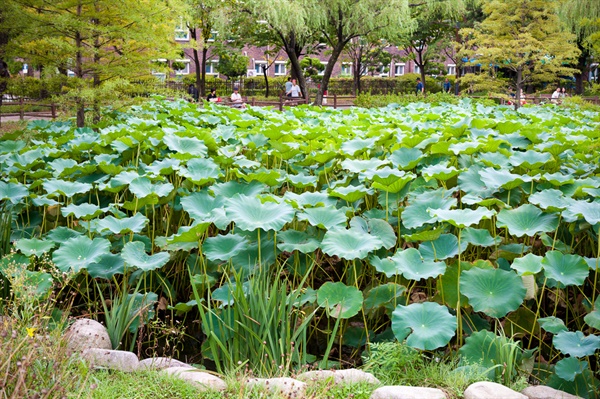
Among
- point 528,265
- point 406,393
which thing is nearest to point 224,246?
point 406,393

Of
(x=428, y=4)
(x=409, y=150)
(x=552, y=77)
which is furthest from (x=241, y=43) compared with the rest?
(x=409, y=150)

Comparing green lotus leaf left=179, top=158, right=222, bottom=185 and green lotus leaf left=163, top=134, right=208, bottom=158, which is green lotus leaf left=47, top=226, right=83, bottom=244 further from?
green lotus leaf left=163, top=134, right=208, bottom=158

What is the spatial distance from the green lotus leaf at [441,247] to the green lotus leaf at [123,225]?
1.70 m

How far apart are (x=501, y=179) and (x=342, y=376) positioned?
6.35 ft

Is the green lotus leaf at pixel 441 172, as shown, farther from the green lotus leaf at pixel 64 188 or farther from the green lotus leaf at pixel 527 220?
the green lotus leaf at pixel 64 188

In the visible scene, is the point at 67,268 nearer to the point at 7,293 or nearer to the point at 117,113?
the point at 7,293

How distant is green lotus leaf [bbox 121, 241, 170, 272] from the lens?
135 inches

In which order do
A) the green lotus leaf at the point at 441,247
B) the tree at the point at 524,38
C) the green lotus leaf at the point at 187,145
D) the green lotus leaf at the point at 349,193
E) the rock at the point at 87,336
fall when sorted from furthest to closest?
the tree at the point at 524,38 < the green lotus leaf at the point at 187,145 < the green lotus leaf at the point at 349,193 < the green lotus leaf at the point at 441,247 < the rock at the point at 87,336

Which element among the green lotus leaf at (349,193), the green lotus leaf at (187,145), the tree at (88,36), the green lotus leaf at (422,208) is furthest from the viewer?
the tree at (88,36)

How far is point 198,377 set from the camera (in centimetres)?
281

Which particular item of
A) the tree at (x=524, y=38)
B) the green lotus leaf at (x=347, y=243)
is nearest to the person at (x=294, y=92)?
the tree at (x=524, y=38)

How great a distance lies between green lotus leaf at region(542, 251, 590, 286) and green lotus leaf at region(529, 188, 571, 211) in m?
0.44

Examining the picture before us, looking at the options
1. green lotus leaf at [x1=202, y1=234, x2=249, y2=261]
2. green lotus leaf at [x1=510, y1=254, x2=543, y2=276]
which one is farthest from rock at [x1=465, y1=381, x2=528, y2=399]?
green lotus leaf at [x1=202, y1=234, x2=249, y2=261]

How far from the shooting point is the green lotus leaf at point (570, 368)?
2955 millimetres
